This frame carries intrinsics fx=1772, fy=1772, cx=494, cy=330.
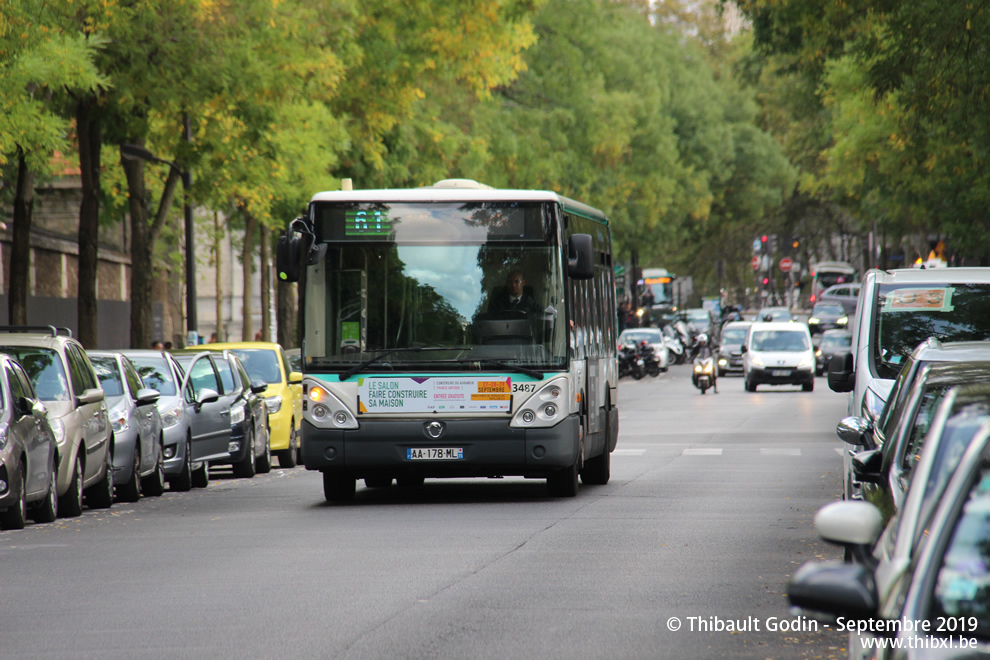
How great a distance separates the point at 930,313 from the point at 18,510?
7780 mm

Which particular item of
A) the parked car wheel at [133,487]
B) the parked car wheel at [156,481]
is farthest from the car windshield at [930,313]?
the parked car wheel at [156,481]

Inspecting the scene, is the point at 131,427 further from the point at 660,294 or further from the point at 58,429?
the point at 660,294

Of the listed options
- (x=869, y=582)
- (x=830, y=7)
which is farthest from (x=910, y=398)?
(x=830, y=7)

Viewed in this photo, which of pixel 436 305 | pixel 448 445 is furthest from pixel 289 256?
pixel 448 445

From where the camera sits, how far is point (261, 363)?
2638 cm

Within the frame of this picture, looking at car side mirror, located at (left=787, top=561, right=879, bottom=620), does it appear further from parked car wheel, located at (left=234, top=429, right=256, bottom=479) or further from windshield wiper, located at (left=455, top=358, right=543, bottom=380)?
parked car wheel, located at (left=234, top=429, right=256, bottom=479)

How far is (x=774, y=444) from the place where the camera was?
26.3 meters

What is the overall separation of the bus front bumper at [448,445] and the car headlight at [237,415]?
6.11 meters

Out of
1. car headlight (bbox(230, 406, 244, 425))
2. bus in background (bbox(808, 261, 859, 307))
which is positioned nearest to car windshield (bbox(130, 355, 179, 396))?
car headlight (bbox(230, 406, 244, 425))

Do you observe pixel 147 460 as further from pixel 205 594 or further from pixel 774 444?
pixel 774 444

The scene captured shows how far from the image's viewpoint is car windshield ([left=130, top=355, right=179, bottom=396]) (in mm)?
20672

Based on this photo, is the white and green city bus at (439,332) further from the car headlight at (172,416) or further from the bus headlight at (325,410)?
the car headlight at (172,416)

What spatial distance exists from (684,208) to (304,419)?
58842 millimetres

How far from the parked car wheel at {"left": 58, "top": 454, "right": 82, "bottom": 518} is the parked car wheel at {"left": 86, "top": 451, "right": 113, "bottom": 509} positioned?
3.04ft
